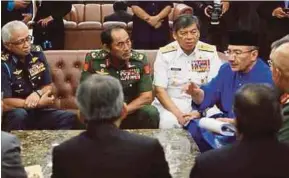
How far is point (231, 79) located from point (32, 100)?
135 centimetres

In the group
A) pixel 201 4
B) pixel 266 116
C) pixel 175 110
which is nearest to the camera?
pixel 266 116

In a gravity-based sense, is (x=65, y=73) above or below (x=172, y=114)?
above

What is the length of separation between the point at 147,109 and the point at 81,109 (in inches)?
80.0

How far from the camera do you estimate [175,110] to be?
4.16m

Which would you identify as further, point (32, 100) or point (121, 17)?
point (121, 17)

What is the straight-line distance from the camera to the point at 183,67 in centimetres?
440

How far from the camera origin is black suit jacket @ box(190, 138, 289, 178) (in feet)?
6.81

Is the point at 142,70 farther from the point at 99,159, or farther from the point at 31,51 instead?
the point at 99,159

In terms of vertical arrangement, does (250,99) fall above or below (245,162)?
above

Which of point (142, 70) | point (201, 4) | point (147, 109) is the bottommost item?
point (147, 109)

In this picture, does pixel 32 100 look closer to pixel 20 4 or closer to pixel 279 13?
pixel 20 4

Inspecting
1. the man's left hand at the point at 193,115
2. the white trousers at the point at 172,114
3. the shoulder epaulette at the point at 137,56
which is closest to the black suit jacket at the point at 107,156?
the man's left hand at the point at 193,115

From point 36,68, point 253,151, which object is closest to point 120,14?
point 36,68

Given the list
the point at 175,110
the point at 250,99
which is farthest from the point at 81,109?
the point at 175,110
